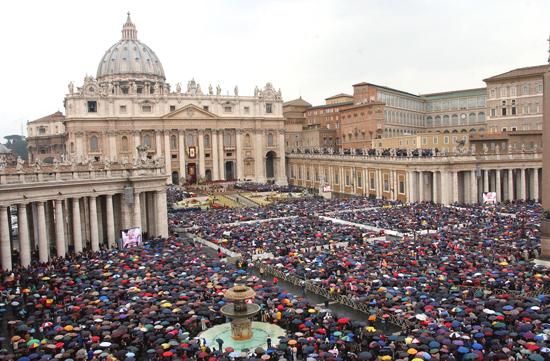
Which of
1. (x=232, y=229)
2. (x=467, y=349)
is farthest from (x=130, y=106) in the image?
(x=467, y=349)

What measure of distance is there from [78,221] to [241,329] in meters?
19.2

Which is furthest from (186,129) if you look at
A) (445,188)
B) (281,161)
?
(445,188)

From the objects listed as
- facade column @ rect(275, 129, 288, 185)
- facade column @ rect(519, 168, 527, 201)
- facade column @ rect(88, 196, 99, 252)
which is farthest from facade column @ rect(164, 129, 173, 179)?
facade column @ rect(519, 168, 527, 201)

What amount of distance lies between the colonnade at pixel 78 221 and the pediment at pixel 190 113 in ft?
161

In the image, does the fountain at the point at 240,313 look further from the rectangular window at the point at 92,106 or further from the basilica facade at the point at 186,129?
the rectangular window at the point at 92,106

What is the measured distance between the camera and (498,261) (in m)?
26.7

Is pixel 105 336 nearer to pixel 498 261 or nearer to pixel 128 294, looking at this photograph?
pixel 128 294

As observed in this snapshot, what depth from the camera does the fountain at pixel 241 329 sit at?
19.6 meters

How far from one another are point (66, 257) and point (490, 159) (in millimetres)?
43963

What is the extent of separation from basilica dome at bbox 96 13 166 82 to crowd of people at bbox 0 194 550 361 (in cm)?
8931

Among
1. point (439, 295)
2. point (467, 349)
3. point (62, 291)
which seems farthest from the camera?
point (62, 291)

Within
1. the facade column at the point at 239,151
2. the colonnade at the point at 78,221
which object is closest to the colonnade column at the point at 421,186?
the colonnade at the point at 78,221

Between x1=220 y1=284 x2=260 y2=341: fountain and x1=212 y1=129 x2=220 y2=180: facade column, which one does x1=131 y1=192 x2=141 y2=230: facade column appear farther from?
x1=212 y1=129 x2=220 y2=180: facade column

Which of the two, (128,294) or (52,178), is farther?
(52,178)
